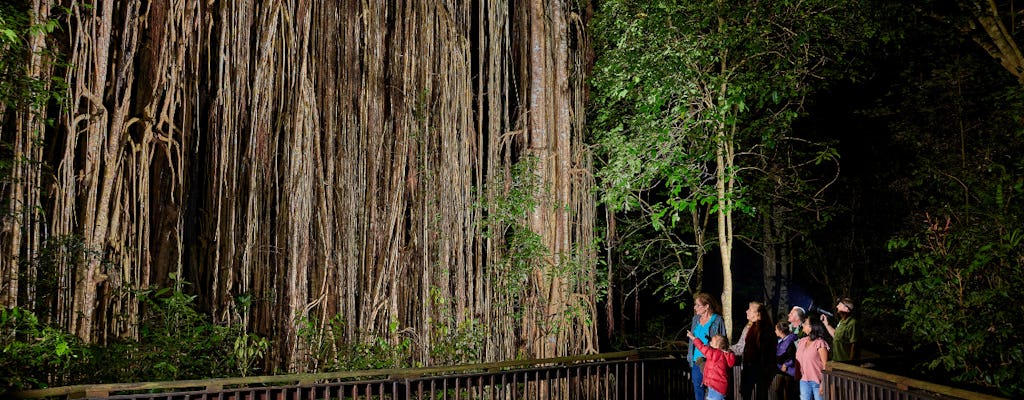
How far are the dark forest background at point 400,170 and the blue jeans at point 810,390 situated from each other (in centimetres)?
50

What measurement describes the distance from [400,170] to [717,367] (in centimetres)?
323

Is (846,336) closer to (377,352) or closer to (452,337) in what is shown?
(452,337)

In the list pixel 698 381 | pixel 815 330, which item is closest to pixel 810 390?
pixel 815 330

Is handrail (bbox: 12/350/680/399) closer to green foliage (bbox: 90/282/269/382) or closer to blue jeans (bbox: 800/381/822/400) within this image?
green foliage (bbox: 90/282/269/382)

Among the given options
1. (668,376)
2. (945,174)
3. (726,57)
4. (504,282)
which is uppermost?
(726,57)

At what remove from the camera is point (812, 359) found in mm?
5059

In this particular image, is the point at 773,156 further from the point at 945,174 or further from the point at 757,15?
the point at 945,174

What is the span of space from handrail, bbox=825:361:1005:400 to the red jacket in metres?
0.67

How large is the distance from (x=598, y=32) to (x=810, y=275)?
26.9 feet

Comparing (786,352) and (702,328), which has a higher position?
(702,328)

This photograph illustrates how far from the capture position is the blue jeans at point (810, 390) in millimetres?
5055

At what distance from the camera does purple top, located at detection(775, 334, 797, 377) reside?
18.2 feet

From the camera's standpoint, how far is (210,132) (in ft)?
19.6

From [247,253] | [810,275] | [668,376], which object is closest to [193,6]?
[247,253]
